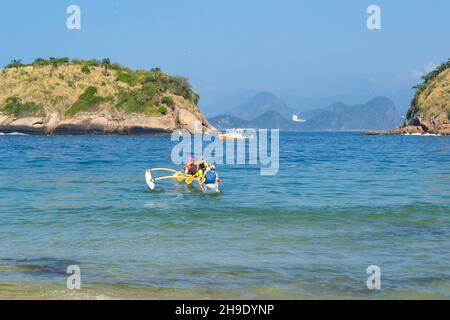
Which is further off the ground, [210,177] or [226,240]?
[210,177]

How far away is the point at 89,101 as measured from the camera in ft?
434

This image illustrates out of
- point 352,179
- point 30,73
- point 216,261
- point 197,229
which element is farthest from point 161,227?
point 30,73

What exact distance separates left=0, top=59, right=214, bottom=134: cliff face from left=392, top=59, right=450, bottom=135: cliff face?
187ft

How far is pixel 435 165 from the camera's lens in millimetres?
43469

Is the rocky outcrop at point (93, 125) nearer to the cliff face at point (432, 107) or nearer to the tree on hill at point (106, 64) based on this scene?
the tree on hill at point (106, 64)

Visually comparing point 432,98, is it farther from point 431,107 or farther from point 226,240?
point 226,240

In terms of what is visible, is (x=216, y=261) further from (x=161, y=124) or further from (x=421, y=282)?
(x=161, y=124)

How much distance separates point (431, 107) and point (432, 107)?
0.30 meters

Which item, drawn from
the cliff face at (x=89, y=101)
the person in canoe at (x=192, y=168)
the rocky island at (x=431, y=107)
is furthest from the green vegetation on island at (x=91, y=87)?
the person in canoe at (x=192, y=168)

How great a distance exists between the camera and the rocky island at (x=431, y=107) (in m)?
143

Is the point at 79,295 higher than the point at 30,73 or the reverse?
the reverse

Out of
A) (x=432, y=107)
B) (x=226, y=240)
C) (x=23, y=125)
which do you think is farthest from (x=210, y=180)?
(x=432, y=107)
